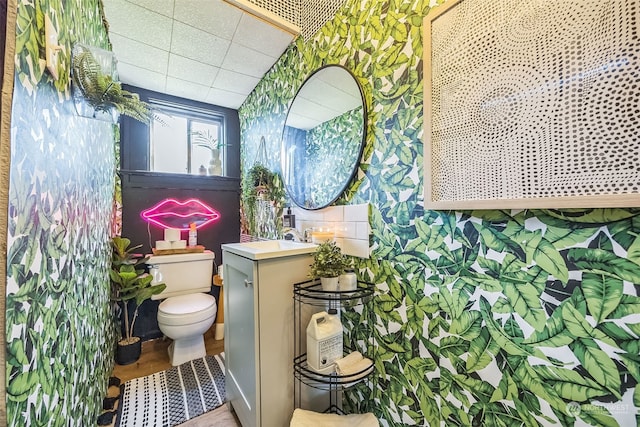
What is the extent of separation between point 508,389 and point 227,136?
2.85 metres

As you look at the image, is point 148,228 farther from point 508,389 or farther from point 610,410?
point 610,410

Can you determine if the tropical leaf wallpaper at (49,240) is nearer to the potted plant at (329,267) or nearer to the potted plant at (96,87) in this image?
the potted plant at (96,87)

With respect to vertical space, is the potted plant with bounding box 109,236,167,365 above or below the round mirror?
below

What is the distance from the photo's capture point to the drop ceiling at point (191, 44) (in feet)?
4.57

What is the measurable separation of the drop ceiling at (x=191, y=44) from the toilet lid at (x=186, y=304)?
1.87 meters

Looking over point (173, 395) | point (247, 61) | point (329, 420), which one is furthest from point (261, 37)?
point (173, 395)

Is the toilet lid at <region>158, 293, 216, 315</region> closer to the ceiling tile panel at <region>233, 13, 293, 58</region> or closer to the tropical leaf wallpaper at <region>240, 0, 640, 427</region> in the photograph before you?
the tropical leaf wallpaper at <region>240, 0, 640, 427</region>

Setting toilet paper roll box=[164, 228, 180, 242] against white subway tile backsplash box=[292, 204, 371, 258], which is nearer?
white subway tile backsplash box=[292, 204, 371, 258]

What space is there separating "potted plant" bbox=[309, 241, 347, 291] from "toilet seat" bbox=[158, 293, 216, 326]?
1229mm

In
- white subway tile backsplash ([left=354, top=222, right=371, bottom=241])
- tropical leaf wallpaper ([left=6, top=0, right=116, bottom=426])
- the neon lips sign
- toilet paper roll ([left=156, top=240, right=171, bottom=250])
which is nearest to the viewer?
tropical leaf wallpaper ([left=6, top=0, right=116, bottom=426])

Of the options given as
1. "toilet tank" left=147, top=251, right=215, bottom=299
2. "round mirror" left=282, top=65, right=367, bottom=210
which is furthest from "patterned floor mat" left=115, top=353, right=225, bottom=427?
"round mirror" left=282, top=65, right=367, bottom=210

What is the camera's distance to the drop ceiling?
1394 millimetres

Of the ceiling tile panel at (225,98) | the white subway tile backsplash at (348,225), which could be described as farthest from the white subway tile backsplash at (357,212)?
the ceiling tile panel at (225,98)

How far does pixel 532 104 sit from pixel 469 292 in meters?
0.57
